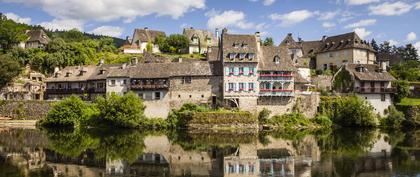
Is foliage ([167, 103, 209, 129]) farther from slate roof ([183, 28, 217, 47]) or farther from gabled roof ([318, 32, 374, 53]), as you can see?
slate roof ([183, 28, 217, 47])

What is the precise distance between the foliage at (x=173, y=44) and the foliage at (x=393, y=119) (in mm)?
50593

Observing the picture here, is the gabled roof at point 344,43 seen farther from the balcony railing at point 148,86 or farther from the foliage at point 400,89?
the balcony railing at point 148,86

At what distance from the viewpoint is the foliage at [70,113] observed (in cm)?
6688

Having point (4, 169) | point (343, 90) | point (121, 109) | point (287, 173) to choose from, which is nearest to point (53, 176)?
point (4, 169)

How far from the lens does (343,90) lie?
74.9 metres

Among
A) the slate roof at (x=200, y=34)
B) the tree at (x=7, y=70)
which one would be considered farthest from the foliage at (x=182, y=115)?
the slate roof at (x=200, y=34)

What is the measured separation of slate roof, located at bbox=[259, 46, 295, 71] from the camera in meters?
67.6

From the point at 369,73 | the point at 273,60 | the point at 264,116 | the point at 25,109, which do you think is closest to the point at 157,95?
the point at 264,116

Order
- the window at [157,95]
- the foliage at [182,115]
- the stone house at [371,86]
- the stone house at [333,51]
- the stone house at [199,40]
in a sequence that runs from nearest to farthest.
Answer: the foliage at [182,115], the window at [157,95], the stone house at [371,86], the stone house at [333,51], the stone house at [199,40]

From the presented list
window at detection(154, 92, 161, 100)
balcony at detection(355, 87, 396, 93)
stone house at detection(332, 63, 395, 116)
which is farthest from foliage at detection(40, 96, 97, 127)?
balcony at detection(355, 87, 396, 93)

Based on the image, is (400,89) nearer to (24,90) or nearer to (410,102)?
(410,102)

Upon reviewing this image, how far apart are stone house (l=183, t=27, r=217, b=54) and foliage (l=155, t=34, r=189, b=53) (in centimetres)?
176

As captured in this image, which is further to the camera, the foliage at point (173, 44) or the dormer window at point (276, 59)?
the foliage at point (173, 44)

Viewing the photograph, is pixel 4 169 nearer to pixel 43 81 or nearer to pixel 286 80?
pixel 286 80
